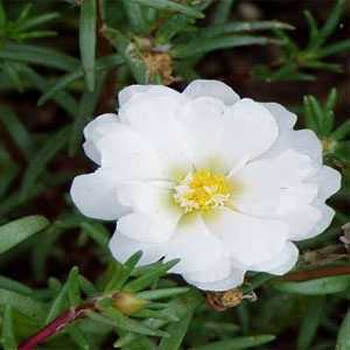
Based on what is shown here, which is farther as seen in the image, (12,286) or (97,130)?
(12,286)

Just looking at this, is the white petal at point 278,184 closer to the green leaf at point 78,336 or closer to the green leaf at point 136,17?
the green leaf at point 78,336

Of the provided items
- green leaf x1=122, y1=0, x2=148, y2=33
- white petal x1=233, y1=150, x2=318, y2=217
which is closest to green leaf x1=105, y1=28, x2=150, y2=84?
green leaf x1=122, y1=0, x2=148, y2=33

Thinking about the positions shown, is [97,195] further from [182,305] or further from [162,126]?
[182,305]

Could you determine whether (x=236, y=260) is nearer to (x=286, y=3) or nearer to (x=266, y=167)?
(x=266, y=167)

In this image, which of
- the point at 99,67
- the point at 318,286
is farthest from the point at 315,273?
the point at 99,67

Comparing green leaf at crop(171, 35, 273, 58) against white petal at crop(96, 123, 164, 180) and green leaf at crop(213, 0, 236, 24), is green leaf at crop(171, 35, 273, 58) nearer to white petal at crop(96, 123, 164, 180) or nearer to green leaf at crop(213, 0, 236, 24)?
green leaf at crop(213, 0, 236, 24)

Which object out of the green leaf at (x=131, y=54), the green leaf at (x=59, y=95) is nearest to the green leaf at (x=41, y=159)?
the green leaf at (x=59, y=95)

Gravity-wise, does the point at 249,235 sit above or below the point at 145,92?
below

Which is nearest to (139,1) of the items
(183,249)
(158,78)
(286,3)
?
(158,78)
